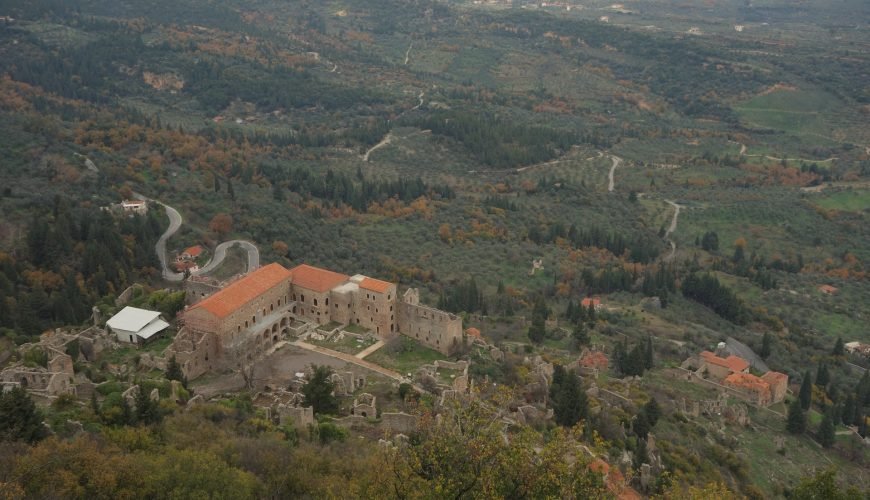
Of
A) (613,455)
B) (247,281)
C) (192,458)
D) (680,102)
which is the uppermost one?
(192,458)

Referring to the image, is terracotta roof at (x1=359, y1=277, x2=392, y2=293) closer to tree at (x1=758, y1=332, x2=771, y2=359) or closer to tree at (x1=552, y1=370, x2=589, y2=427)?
tree at (x1=552, y1=370, x2=589, y2=427)

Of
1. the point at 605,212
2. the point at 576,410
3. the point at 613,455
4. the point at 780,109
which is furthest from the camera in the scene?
the point at 780,109

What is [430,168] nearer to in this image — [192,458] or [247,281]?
[247,281]

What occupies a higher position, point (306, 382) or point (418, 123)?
point (306, 382)

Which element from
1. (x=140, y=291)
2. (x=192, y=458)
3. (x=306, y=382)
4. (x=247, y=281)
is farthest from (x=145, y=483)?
(x=140, y=291)

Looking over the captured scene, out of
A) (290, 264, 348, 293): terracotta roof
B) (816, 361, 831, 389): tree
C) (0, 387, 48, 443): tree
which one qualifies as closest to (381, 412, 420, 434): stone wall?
(290, 264, 348, 293): terracotta roof

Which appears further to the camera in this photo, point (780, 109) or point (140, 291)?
point (780, 109)
